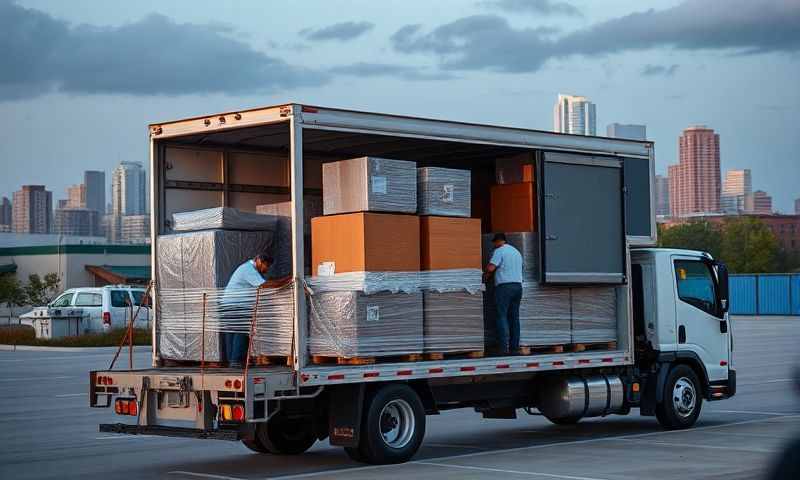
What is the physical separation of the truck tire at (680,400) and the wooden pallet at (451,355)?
297 cm

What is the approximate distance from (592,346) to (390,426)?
11.8ft

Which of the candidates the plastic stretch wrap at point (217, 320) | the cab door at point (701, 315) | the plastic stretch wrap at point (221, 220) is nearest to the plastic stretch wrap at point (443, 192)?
the plastic stretch wrap at point (221, 220)

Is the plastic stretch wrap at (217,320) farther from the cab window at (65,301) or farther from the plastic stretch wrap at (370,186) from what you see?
the cab window at (65,301)

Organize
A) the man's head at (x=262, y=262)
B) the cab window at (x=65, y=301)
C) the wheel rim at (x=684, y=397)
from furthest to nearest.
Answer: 1. the cab window at (x=65, y=301)
2. the wheel rim at (x=684, y=397)
3. the man's head at (x=262, y=262)

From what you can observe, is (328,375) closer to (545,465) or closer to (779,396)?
(545,465)

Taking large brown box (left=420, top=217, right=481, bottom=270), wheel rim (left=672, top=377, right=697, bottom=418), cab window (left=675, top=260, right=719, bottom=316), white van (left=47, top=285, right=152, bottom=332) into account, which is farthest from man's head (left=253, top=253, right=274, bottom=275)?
white van (left=47, top=285, right=152, bottom=332)

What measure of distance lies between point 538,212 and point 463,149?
3.84 feet

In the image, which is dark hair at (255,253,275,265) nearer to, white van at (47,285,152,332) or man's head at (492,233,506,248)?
man's head at (492,233,506,248)

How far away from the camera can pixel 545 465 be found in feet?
39.6

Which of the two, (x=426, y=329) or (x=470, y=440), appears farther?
(x=470, y=440)

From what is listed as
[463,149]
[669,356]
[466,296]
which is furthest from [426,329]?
[669,356]

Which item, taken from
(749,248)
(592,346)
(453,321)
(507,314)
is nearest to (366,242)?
(453,321)

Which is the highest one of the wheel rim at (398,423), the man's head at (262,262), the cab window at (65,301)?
the man's head at (262,262)

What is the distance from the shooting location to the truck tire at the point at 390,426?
11.9 metres
